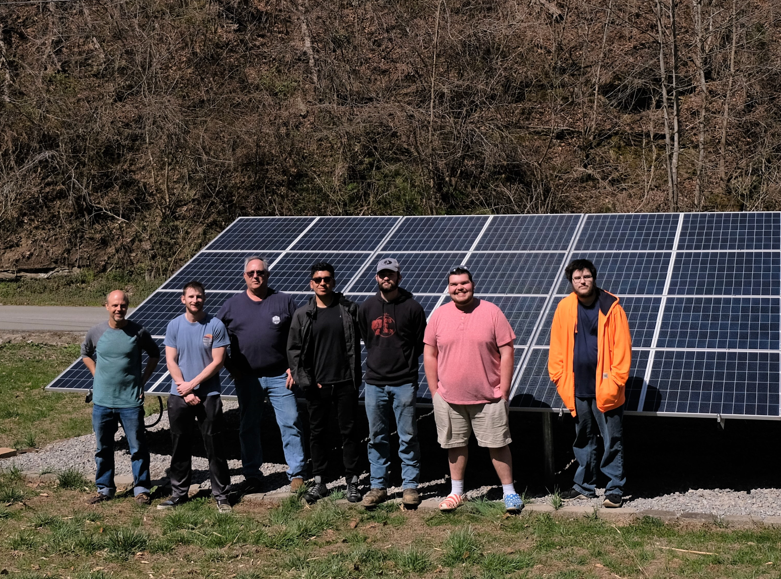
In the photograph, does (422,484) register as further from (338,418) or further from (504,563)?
(504,563)

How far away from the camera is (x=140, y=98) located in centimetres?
2744

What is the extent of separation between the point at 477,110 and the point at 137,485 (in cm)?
1883

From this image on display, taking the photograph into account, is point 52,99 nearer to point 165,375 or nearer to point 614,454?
point 165,375

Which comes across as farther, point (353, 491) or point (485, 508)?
point (353, 491)

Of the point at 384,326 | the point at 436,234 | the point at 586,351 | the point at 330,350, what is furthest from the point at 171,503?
the point at 436,234

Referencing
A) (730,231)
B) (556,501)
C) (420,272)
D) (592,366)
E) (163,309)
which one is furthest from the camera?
(163,309)

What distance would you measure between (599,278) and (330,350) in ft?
11.0

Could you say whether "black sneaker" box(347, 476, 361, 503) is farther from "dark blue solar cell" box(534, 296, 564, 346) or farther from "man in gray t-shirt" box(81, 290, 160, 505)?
"dark blue solar cell" box(534, 296, 564, 346)

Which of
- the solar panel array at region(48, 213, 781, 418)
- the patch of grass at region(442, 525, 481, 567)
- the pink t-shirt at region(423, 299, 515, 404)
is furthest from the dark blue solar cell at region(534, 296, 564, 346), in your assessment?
the patch of grass at region(442, 525, 481, 567)

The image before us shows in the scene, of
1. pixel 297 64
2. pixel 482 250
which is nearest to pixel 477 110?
pixel 297 64

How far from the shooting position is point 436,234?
10883 millimetres

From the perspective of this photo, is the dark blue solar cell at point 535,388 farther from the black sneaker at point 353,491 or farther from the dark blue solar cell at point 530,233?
the dark blue solar cell at point 530,233

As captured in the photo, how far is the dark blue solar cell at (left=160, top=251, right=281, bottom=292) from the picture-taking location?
35.3ft

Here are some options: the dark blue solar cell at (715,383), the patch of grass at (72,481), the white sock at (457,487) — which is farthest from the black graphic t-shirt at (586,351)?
the patch of grass at (72,481)
